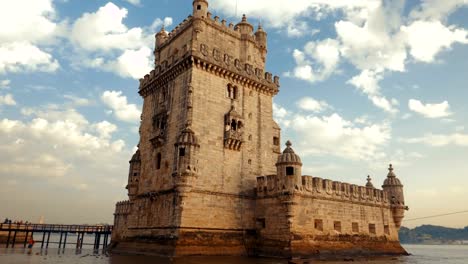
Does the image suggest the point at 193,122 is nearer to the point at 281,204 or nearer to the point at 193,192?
the point at 193,192

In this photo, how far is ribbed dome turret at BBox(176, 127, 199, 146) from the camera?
84.2 feet

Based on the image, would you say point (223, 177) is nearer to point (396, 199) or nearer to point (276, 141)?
point (276, 141)

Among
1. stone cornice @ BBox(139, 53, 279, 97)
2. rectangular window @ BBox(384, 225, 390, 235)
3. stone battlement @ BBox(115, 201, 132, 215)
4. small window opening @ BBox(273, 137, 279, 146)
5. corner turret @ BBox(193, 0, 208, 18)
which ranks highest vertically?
corner turret @ BBox(193, 0, 208, 18)

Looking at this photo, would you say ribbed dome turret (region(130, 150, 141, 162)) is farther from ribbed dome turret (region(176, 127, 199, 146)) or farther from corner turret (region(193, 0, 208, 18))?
corner turret (region(193, 0, 208, 18))

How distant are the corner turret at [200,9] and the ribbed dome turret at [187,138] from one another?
1075 cm

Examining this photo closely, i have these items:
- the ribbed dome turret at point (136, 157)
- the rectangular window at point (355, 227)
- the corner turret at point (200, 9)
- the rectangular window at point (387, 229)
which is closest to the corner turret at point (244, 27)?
the corner turret at point (200, 9)

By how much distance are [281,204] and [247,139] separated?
21.6 ft

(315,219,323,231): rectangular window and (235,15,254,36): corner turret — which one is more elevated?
(235,15,254,36): corner turret

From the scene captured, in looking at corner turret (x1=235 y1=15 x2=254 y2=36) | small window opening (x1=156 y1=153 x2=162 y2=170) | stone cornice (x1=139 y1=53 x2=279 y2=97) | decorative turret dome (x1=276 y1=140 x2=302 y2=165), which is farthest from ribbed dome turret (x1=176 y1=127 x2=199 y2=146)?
corner turret (x1=235 y1=15 x2=254 y2=36)

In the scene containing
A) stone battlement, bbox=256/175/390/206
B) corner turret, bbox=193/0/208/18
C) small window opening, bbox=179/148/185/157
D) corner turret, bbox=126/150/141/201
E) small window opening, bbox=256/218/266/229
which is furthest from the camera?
corner turret, bbox=126/150/141/201

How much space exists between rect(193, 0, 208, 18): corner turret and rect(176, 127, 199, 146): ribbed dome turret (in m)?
10.7

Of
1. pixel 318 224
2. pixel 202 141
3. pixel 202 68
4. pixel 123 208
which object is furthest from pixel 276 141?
pixel 123 208

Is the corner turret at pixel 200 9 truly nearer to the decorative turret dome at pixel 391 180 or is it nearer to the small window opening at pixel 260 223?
the small window opening at pixel 260 223

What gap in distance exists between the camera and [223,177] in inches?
1094
